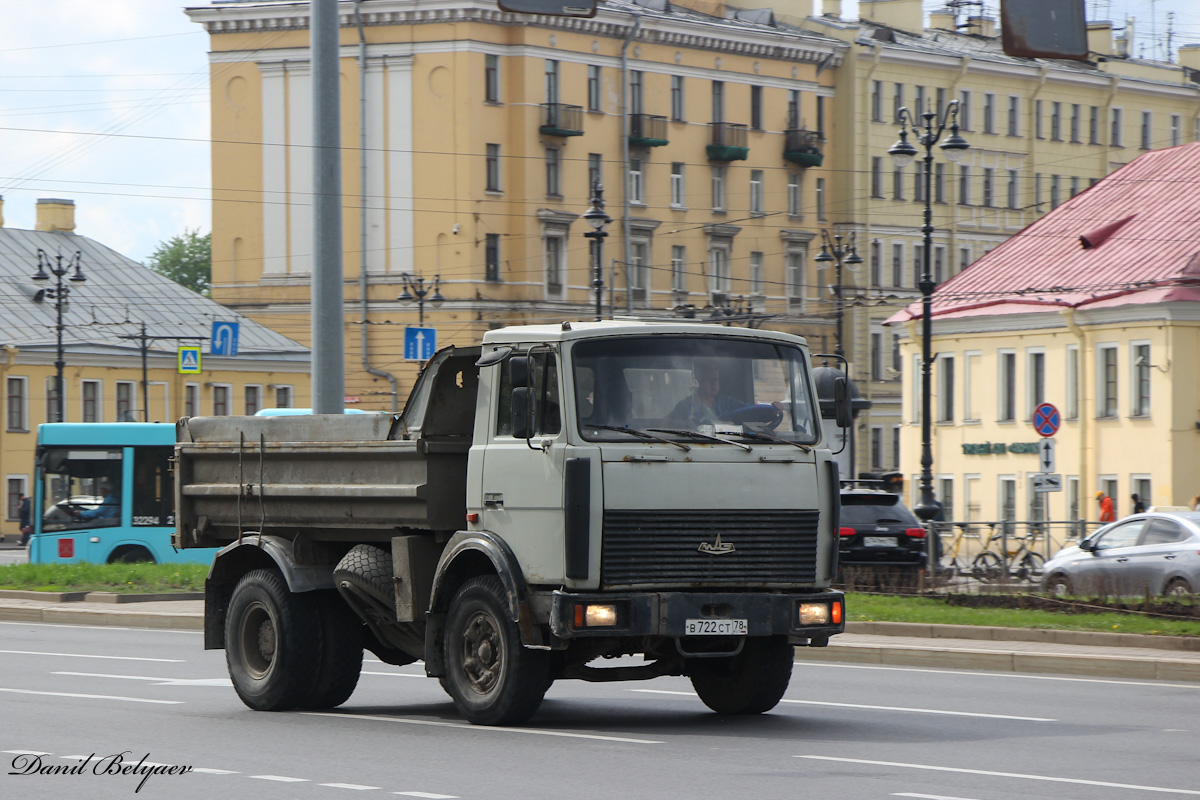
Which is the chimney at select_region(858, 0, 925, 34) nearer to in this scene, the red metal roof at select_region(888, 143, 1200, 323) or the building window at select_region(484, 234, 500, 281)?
the building window at select_region(484, 234, 500, 281)

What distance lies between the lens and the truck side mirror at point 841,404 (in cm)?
1331

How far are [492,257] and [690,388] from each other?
60.8 meters

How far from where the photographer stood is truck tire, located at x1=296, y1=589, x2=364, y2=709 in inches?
568

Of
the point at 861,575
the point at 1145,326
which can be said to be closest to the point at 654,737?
the point at 861,575

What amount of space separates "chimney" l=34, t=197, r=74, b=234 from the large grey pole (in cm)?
5497

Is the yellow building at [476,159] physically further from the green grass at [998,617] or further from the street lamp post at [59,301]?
the green grass at [998,617]

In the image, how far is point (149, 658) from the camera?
19641mm

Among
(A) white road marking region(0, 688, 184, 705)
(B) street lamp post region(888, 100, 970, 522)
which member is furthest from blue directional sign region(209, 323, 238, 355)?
(A) white road marking region(0, 688, 184, 705)

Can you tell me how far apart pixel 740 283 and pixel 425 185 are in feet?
51.2

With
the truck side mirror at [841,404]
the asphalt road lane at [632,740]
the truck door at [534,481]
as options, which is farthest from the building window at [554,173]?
the truck door at [534,481]

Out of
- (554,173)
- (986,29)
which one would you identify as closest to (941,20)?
(986,29)

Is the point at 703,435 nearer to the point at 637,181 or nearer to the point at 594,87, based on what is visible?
the point at 594,87

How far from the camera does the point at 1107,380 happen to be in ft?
166

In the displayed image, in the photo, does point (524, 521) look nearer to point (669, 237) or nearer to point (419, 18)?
point (419, 18)
